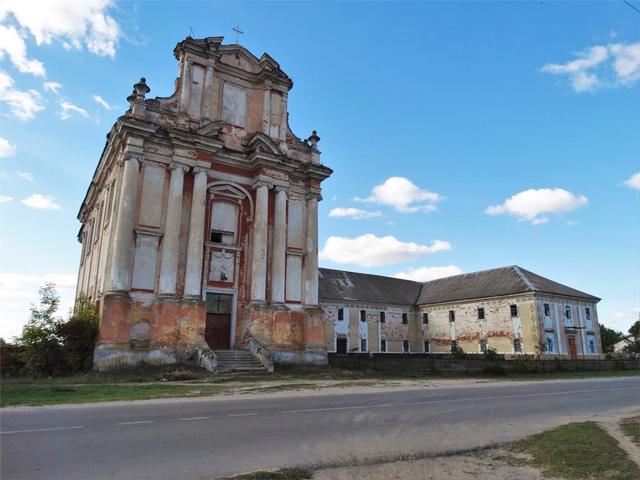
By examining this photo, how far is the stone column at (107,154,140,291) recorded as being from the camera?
69.5ft

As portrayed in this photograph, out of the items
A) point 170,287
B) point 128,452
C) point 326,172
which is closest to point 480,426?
point 128,452

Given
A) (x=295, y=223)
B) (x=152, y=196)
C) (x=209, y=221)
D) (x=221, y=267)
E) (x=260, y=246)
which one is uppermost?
(x=152, y=196)

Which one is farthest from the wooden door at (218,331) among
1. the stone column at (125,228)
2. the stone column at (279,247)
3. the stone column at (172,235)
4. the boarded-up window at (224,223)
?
the stone column at (125,228)

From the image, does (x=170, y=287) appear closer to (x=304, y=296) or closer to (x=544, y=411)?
(x=304, y=296)

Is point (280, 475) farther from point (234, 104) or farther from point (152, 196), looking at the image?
point (234, 104)

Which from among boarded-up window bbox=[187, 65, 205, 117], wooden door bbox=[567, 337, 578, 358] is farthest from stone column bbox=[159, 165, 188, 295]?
wooden door bbox=[567, 337, 578, 358]

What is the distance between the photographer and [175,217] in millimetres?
23078

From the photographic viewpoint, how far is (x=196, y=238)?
23422mm

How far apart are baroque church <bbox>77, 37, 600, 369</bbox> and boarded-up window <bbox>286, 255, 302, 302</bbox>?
0.24 ft

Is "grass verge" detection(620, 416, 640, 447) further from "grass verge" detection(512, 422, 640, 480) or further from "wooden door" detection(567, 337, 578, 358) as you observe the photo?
"wooden door" detection(567, 337, 578, 358)

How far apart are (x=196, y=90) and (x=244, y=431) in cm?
2231

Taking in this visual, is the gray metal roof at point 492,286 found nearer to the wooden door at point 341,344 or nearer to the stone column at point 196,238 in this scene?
the wooden door at point 341,344

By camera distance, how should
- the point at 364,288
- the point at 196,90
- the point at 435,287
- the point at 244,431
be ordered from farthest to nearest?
the point at 435,287 < the point at 364,288 < the point at 196,90 < the point at 244,431

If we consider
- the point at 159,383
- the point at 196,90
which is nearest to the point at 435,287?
the point at 196,90
